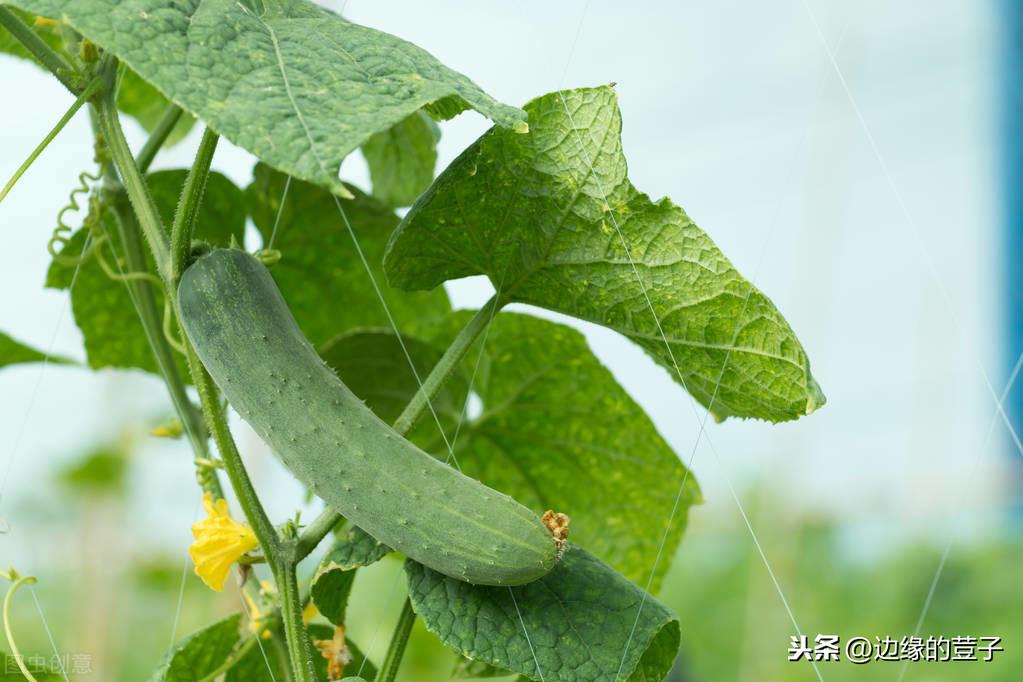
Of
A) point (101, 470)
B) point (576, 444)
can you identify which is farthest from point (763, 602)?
point (576, 444)

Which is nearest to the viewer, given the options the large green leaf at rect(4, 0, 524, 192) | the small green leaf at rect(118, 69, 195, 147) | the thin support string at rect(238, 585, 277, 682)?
the large green leaf at rect(4, 0, 524, 192)

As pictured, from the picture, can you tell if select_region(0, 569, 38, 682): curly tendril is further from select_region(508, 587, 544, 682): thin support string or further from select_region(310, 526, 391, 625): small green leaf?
select_region(508, 587, 544, 682): thin support string

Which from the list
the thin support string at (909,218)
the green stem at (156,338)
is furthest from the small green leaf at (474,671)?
the thin support string at (909,218)

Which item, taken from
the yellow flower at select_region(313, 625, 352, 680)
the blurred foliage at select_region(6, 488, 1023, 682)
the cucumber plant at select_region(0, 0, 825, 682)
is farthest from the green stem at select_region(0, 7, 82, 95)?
the blurred foliage at select_region(6, 488, 1023, 682)

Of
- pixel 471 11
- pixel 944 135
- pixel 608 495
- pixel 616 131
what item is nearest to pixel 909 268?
pixel 944 135

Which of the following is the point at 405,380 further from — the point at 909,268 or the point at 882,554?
the point at 882,554

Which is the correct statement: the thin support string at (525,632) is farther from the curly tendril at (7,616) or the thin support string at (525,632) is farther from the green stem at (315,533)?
the curly tendril at (7,616)

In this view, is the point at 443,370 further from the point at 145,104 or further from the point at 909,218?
the point at 145,104
